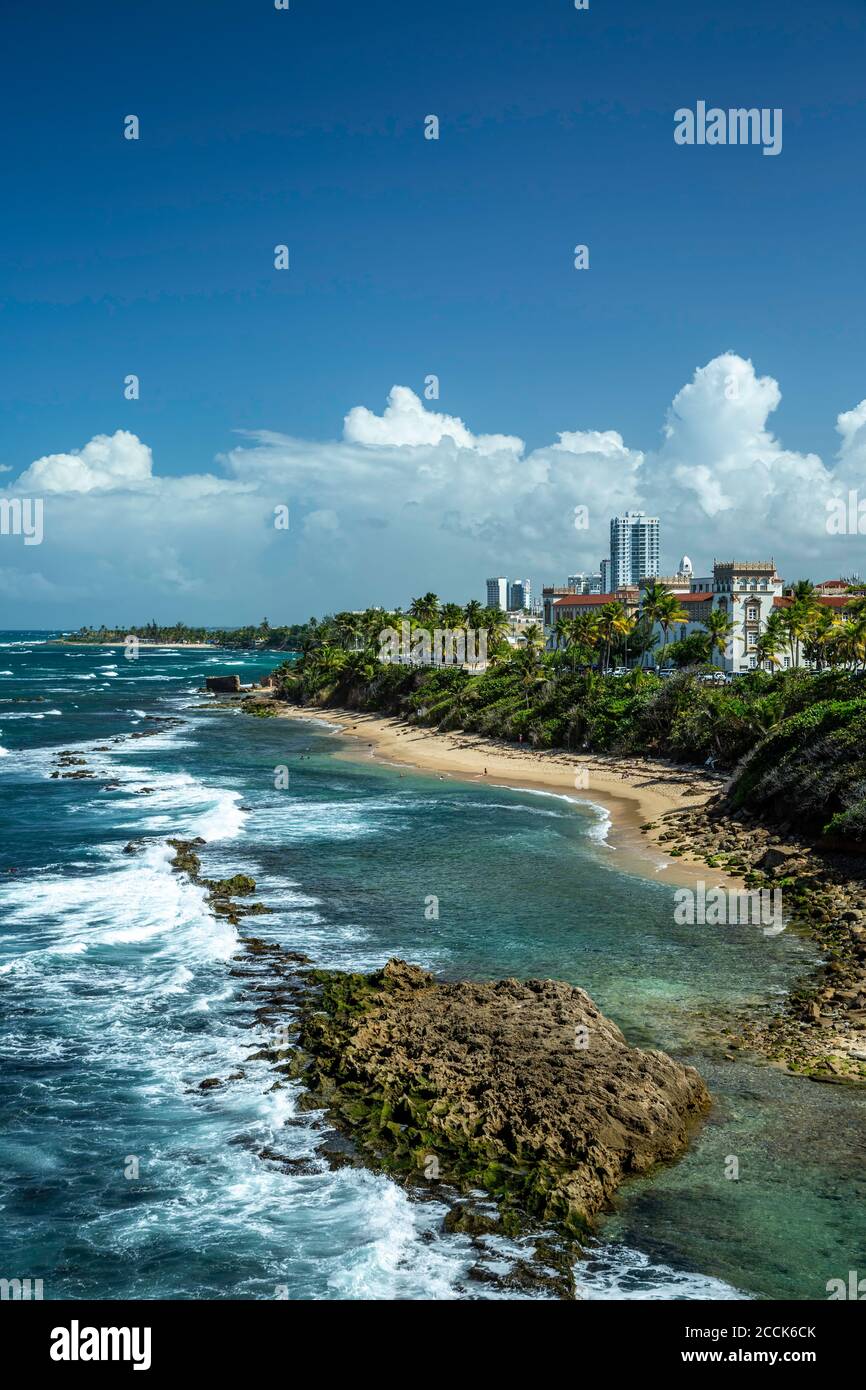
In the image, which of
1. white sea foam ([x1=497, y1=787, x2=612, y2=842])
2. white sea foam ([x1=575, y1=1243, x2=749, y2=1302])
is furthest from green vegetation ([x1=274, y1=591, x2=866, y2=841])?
white sea foam ([x1=575, y1=1243, x2=749, y2=1302])

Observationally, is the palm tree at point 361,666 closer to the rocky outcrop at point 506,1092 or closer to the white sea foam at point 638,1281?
the rocky outcrop at point 506,1092

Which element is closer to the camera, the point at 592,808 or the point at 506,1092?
the point at 506,1092

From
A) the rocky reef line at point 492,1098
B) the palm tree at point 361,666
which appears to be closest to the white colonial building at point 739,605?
the palm tree at point 361,666

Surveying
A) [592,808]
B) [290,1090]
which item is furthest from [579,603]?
[290,1090]

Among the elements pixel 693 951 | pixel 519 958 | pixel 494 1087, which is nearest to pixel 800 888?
pixel 693 951

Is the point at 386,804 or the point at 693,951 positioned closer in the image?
the point at 693,951

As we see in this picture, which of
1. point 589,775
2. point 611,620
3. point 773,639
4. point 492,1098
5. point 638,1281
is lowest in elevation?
point 638,1281

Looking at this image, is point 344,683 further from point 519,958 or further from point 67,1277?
point 67,1277

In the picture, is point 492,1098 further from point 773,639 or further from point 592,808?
point 773,639
